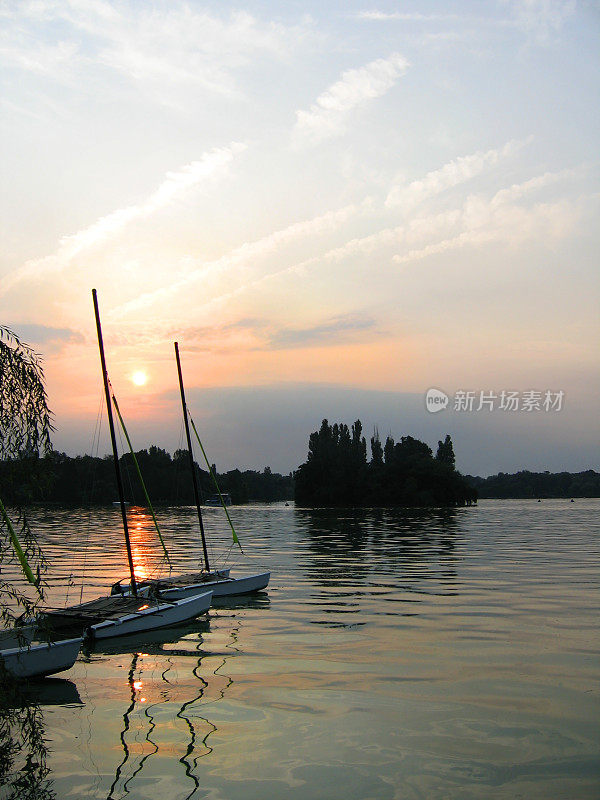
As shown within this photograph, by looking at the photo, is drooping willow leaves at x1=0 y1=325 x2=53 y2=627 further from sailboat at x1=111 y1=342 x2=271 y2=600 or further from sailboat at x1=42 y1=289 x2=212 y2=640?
sailboat at x1=111 y1=342 x2=271 y2=600

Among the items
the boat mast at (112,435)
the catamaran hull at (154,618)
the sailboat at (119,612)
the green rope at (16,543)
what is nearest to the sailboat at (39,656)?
the sailboat at (119,612)

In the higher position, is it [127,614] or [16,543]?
[16,543]

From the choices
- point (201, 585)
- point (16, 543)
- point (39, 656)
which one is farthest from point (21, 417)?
point (201, 585)

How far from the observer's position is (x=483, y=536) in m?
94.3

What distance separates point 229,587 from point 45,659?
1941 centimetres

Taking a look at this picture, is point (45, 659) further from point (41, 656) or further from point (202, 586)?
point (202, 586)

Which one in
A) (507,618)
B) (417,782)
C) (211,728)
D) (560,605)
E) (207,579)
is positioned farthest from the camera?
(207,579)

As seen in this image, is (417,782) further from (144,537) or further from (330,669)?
(144,537)

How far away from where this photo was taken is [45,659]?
22.9 meters

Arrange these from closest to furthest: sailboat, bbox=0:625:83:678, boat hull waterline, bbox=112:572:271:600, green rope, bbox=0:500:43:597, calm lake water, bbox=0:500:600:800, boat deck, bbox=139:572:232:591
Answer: green rope, bbox=0:500:43:597 < calm lake water, bbox=0:500:600:800 < sailboat, bbox=0:625:83:678 < boat hull waterline, bbox=112:572:271:600 < boat deck, bbox=139:572:232:591

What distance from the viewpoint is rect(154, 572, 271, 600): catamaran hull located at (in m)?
38.1

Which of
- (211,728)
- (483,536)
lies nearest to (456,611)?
(211,728)

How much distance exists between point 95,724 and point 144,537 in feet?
290

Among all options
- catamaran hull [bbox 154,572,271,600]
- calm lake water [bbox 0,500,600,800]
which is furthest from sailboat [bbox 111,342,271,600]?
calm lake water [bbox 0,500,600,800]
